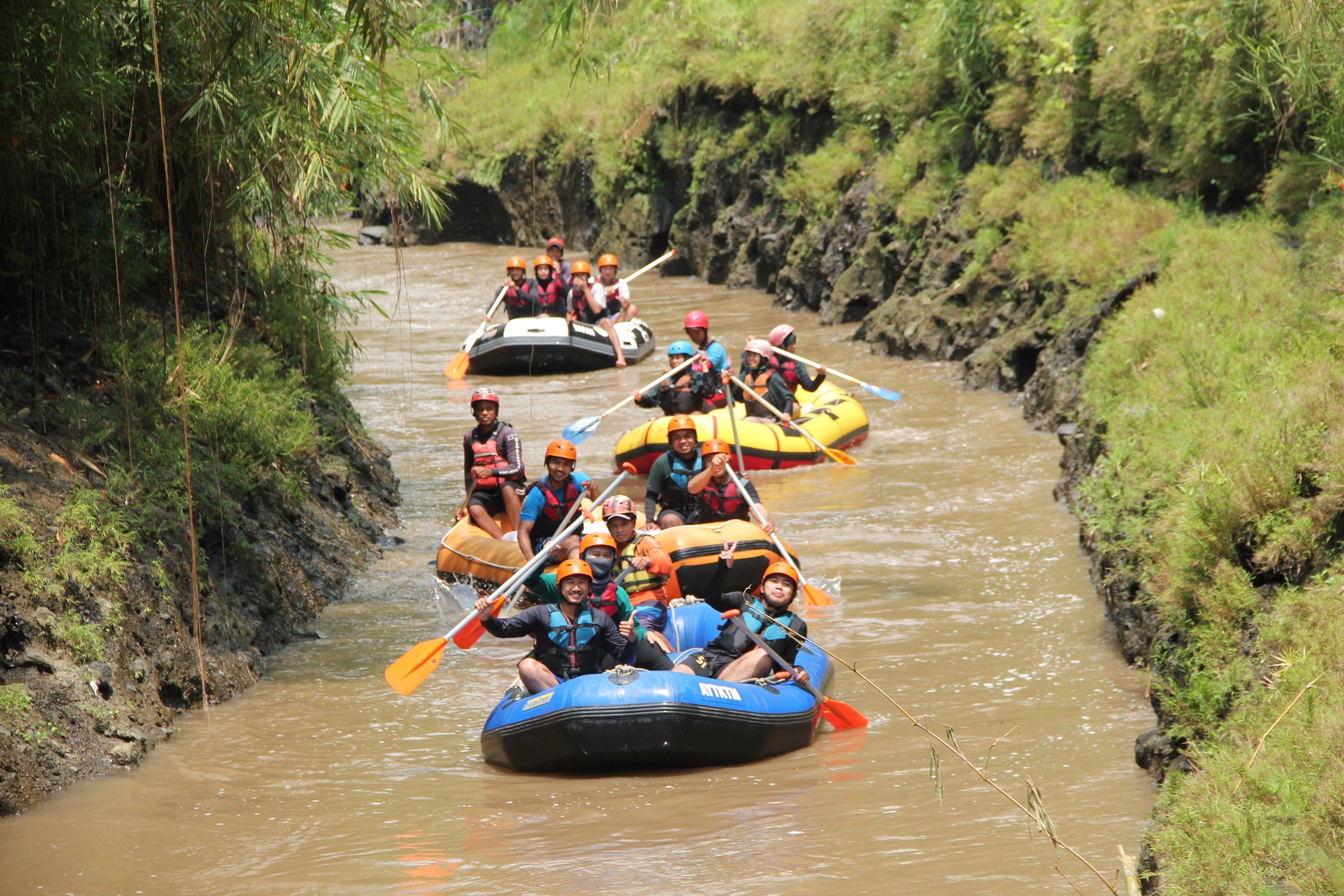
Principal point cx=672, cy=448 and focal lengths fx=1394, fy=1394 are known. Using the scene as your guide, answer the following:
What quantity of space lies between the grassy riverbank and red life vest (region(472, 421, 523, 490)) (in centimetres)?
298

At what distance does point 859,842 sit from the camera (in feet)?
17.7

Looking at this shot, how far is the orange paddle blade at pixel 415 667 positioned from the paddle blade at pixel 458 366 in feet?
32.4

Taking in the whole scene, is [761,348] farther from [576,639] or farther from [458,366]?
[576,639]

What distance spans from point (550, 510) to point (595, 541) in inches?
73.9

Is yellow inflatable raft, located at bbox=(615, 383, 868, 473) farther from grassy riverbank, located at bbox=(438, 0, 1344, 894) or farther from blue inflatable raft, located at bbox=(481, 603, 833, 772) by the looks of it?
blue inflatable raft, located at bbox=(481, 603, 833, 772)

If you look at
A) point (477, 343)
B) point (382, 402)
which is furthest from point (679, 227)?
point (382, 402)

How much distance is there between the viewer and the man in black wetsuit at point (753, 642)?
22.9 ft

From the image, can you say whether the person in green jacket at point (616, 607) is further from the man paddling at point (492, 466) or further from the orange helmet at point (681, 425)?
the man paddling at point (492, 466)

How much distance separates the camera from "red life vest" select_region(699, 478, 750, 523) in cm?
959

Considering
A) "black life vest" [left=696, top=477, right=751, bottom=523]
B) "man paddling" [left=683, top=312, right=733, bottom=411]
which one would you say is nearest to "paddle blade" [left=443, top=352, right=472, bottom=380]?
"man paddling" [left=683, top=312, right=733, bottom=411]

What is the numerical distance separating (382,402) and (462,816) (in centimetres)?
1051

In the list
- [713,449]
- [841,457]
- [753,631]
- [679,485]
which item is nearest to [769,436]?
[841,457]

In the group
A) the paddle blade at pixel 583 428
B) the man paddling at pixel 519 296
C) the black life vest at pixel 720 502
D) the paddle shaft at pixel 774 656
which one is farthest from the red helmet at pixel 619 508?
the man paddling at pixel 519 296

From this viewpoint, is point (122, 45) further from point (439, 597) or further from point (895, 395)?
point (895, 395)
